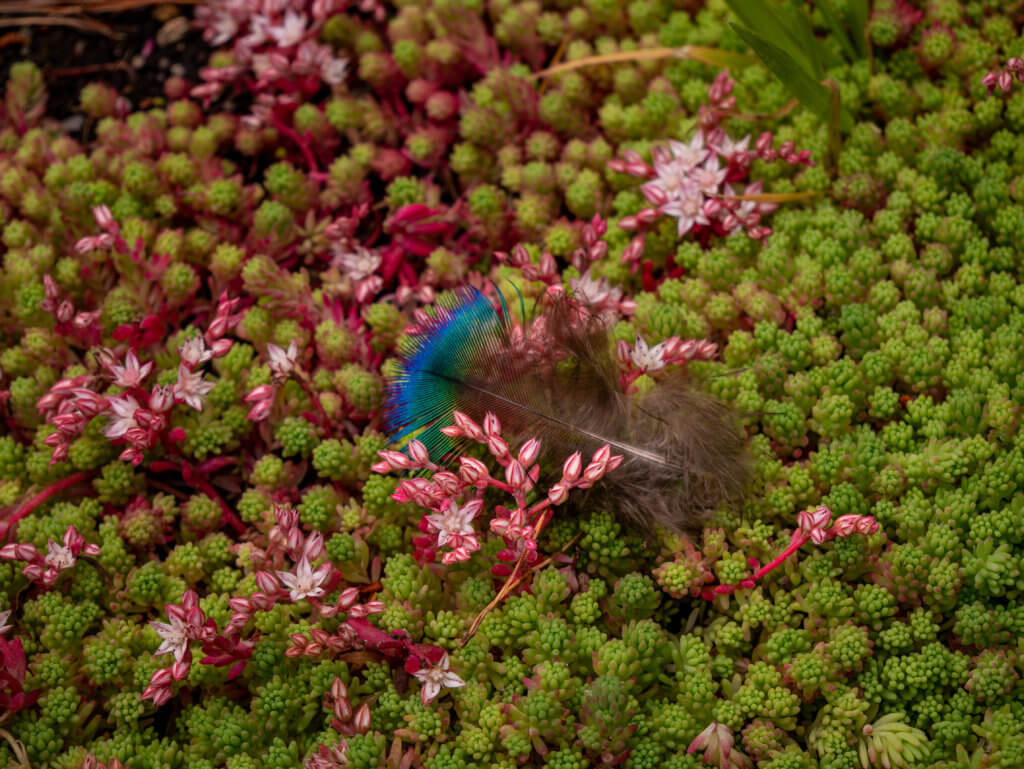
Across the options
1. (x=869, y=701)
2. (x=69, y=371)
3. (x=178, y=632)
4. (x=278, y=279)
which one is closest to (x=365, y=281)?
(x=278, y=279)

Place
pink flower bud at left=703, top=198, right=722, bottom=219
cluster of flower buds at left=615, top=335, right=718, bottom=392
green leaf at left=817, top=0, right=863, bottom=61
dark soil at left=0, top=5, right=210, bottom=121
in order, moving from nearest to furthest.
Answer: cluster of flower buds at left=615, top=335, right=718, bottom=392 < pink flower bud at left=703, top=198, right=722, bottom=219 < green leaf at left=817, top=0, right=863, bottom=61 < dark soil at left=0, top=5, right=210, bottom=121

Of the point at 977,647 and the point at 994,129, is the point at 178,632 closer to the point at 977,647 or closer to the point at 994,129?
the point at 977,647

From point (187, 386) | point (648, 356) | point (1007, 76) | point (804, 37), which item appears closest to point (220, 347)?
point (187, 386)

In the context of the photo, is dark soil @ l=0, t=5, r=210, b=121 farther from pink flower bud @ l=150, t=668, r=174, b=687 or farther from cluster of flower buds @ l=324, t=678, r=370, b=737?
cluster of flower buds @ l=324, t=678, r=370, b=737

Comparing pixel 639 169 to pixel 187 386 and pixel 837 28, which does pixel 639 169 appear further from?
pixel 187 386

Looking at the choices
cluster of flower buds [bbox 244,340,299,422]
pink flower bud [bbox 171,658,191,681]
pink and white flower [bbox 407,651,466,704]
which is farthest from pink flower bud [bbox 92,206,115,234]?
pink and white flower [bbox 407,651,466,704]

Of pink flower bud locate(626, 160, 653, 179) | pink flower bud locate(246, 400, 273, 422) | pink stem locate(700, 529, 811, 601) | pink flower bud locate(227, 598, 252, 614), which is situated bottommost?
pink stem locate(700, 529, 811, 601)
